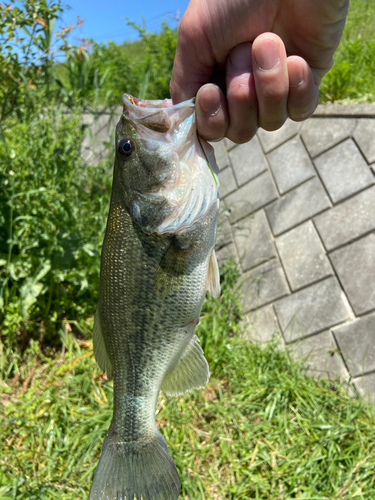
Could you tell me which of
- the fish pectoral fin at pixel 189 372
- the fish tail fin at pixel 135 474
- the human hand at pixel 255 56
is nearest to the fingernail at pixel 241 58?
the human hand at pixel 255 56

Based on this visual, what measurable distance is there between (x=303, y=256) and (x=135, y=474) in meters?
2.67

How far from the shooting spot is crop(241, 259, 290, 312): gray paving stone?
3.64 m

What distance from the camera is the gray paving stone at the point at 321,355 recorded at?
3.06 m

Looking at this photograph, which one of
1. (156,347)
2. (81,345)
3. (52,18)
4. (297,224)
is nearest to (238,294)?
(297,224)

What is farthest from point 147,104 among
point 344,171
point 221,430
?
point 344,171

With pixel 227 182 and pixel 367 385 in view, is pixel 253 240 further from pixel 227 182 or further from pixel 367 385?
pixel 367 385

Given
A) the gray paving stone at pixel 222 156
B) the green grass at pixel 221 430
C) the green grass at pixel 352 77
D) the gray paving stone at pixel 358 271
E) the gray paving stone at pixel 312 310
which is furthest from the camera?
the gray paving stone at pixel 222 156

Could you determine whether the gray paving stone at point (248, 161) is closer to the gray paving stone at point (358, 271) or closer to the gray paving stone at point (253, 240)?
the gray paving stone at point (253, 240)

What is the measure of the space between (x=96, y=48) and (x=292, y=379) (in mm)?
7662

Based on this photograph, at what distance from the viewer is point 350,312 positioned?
3.10 m

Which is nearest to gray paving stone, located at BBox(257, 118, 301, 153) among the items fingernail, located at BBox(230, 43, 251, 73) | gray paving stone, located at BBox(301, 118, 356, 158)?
gray paving stone, located at BBox(301, 118, 356, 158)

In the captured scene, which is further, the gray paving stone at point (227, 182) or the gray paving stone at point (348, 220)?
the gray paving stone at point (227, 182)

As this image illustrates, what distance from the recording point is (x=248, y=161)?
4449 millimetres

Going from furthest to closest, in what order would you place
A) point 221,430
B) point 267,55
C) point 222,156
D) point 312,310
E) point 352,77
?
point 222,156 < point 352,77 < point 312,310 < point 221,430 < point 267,55
